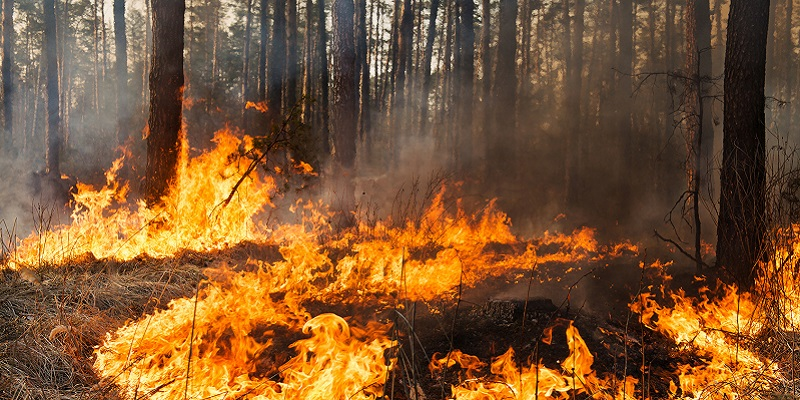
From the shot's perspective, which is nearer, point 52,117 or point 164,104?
point 164,104

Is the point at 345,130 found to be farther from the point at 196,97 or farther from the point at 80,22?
the point at 80,22

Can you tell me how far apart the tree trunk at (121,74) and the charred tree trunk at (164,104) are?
450 inches

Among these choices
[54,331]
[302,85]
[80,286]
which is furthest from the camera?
[302,85]

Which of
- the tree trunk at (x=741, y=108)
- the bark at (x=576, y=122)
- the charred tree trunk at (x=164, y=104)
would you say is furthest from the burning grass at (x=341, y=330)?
the bark at (x=576, y=122)

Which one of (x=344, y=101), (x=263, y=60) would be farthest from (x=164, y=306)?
(x=263, y=60)

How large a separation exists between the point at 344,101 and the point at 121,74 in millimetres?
12710

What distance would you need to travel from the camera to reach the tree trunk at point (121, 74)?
17752 millimetres

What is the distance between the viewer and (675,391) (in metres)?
3.28

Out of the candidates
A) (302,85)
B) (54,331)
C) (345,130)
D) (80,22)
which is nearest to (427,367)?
(54,331)

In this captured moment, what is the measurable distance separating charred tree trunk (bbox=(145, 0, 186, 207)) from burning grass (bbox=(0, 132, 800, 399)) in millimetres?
764

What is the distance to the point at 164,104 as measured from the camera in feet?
24.4

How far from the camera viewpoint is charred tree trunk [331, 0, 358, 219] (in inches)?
348

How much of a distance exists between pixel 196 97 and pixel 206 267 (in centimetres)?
2472

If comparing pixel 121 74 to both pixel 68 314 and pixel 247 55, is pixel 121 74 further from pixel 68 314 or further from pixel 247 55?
pixel 68 314
